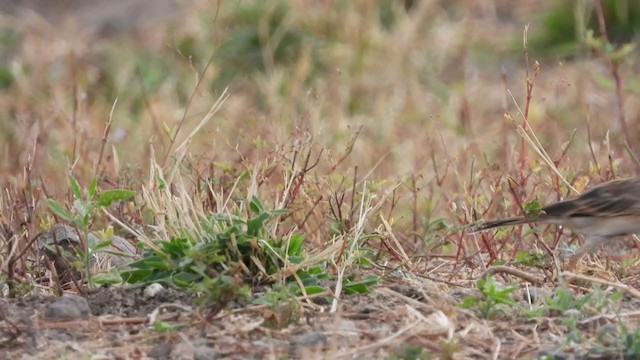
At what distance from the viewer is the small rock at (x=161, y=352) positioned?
408cm

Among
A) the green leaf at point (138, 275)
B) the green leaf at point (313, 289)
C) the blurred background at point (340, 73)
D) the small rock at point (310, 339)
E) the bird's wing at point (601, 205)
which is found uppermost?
the green leaf at point (138, 275)

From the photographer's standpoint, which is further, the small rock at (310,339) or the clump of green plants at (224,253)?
the clump of green plants at (224,253)

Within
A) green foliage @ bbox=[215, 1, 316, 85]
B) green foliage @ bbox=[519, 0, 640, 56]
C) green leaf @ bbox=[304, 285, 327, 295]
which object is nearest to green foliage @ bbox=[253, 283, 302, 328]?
green leaf @ bbox=[304, 285, 327, 295]

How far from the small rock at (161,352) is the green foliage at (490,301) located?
3.29ft

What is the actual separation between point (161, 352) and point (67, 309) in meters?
0.49

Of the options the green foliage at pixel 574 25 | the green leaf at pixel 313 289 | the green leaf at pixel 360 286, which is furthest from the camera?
the green foliage at pixel 574 25

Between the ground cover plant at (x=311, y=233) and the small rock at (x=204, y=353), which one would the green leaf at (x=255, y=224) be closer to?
the ground cover plant at (x=311, y=233)

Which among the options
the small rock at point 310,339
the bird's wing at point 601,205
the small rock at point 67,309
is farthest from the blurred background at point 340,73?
the small rock at point 310,339

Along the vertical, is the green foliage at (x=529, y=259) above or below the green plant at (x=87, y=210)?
below

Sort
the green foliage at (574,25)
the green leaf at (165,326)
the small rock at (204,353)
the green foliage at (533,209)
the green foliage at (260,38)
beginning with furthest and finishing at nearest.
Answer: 1. the green foliage at (260,38)
2. the green foliage at (574,25)
3. the green foliage at (533,209)
4. the green leaf at (165,326)
5. the small rock at (204,353)

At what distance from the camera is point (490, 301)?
14.4 feet

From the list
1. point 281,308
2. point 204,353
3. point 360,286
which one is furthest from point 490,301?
point 204,353

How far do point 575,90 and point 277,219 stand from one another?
5340 mm

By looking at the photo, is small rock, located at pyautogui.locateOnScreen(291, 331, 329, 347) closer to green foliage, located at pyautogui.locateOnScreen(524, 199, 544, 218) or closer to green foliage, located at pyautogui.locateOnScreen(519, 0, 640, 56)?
green foliage, located at pyautogui.locateOnScreen(524, 199, 544, 218)
